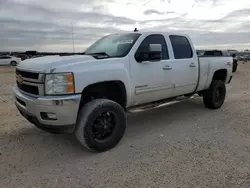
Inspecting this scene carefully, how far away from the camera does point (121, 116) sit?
13.7 ft

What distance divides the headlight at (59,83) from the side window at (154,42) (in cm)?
156

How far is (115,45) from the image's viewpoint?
484cm

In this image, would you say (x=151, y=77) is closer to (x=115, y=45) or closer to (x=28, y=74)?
(x=115, y=45)

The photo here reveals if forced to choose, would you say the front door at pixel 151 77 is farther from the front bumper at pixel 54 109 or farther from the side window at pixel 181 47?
the front bumper at pixel 54 109

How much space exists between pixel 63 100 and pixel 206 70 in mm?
3973

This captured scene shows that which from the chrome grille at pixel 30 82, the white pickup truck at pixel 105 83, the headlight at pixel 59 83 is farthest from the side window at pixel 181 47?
the chrome grille at pixel 30 82

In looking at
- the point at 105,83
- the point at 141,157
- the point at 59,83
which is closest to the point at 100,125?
the point at 105,83

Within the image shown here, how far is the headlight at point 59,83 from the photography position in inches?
138

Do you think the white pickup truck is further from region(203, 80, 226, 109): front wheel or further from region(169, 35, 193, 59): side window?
region(203, 80, 226, 109): front wheel

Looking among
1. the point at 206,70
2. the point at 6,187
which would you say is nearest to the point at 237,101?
the point at 206,70

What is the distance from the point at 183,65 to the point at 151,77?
3.58ft

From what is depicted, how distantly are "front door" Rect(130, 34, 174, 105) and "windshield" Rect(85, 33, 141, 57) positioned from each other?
0.63 feet

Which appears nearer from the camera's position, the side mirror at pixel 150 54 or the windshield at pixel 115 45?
the side mirror at pixel 150 54

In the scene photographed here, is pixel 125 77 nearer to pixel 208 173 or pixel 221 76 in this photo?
pixel 208 173
